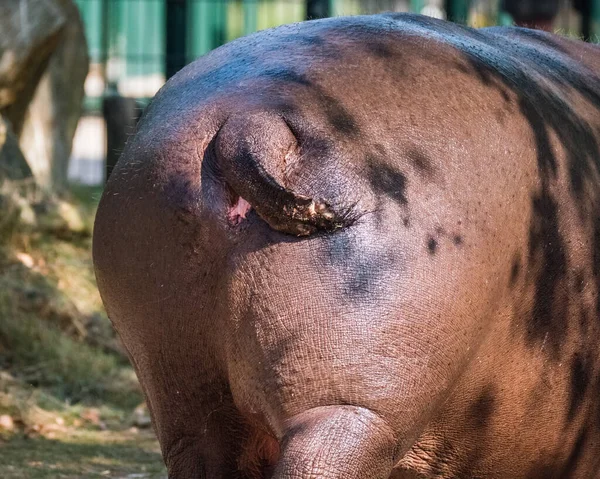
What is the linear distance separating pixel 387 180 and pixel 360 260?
0.22 m

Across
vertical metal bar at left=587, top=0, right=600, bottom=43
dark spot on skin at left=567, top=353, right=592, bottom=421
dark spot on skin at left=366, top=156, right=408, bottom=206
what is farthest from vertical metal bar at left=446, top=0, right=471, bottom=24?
dark spot on skin at left=366, top=156, right=408, bottom=206

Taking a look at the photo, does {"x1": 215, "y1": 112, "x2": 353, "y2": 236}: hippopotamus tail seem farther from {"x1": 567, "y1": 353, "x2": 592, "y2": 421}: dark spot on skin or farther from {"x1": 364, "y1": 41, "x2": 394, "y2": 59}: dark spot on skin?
{"x1": 567, "y1": 353, "x2": 592, "y2": 421}: dark spot on skin

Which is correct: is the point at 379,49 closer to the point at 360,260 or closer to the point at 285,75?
the point at 285,75

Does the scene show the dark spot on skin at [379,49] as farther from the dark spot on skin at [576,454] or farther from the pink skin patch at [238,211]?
the dark spot on skin at [576,454]

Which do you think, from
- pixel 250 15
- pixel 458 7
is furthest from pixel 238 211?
pixel 250 15

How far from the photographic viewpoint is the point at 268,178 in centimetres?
253

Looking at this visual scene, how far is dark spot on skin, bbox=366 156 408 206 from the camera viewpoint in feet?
8.56

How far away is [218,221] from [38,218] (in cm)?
548

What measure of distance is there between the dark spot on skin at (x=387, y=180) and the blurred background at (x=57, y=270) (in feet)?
4.72

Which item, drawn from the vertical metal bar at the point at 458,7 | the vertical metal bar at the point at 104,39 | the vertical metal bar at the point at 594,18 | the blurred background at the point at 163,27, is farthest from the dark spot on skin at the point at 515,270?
the vertical metal bar at the point at 104,39

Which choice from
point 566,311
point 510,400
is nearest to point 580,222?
point 566,311

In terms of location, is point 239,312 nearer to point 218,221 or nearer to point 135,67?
point 218,221

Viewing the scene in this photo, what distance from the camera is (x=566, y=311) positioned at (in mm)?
3014

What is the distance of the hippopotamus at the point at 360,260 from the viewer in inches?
99.0
